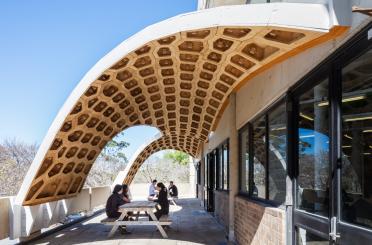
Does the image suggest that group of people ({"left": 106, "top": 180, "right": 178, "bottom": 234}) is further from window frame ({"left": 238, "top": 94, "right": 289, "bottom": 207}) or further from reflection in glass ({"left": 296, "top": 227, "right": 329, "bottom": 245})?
reflection in glass ({"left": 296, "top": 227, "right": 329, "bottom": 245})

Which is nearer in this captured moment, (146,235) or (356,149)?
(356,149)

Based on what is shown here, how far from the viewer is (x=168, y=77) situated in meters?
10.8

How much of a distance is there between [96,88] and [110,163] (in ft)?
128

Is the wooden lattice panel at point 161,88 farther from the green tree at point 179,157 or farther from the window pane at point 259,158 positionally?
the green tree at point 179,157

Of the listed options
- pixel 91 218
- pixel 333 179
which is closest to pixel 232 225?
pixel 333 179

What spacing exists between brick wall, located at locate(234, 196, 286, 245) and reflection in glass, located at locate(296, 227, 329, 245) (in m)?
0.41

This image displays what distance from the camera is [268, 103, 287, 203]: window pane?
6329 millimetres

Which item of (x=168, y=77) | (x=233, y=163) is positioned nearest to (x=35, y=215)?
(x=168, y=77)

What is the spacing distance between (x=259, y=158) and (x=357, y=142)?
4.39 m

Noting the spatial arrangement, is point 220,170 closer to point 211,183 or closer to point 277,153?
point 211,183

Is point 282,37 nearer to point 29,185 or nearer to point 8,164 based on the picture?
point 29,185

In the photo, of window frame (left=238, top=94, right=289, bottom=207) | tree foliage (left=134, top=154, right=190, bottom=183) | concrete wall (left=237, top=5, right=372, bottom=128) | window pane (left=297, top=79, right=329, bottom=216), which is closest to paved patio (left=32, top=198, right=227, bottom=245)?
window frame (left=238, top=94, right=289, bottom=207)

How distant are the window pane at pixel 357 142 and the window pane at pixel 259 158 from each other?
12.1 feet

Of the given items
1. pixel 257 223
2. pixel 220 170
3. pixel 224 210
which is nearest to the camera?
pixel 257 223
